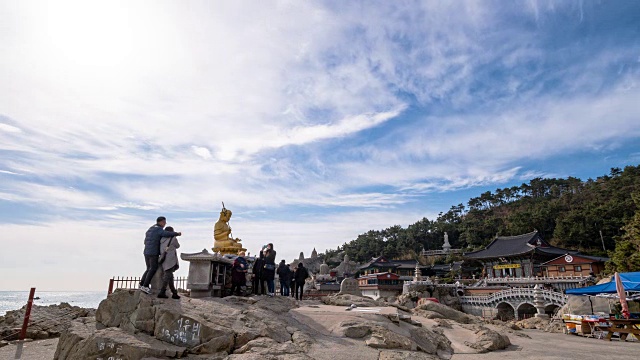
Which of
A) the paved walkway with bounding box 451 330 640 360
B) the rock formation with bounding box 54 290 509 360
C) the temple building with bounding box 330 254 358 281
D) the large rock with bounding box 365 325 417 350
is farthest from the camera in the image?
the temple building with bounding box 330 254 358 281

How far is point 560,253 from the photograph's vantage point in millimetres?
45594

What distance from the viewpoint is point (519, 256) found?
46719 mm

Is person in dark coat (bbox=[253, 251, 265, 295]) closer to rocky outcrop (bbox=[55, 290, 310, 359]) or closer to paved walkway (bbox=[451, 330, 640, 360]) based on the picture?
rocky outcrop (bbox=[55, 290, 310, 359])

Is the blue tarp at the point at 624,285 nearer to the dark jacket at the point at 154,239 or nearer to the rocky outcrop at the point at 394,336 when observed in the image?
the rocky outcrop at the point at 394,336

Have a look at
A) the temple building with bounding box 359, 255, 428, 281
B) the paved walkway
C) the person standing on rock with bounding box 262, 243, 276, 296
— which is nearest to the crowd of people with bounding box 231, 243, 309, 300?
the person standing on rock with bounding box 262, 243, 276, 296

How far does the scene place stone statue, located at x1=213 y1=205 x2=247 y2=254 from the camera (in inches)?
650

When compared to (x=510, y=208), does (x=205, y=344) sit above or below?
below

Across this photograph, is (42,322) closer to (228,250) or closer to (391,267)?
(228,250)

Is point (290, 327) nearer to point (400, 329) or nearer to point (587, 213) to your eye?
point (400, 329)

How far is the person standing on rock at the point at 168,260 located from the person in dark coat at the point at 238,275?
393cm

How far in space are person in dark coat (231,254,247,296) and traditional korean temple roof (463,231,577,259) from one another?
4268 centimetres

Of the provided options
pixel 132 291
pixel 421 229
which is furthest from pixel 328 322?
pixel 421 229

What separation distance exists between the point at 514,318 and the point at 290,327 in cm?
3504

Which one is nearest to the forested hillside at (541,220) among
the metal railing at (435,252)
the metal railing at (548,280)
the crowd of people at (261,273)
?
the metal railing at (435,252)
